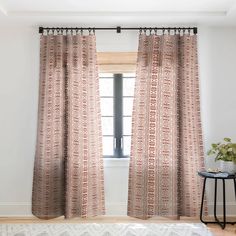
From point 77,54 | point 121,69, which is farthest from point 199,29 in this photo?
point 77,54

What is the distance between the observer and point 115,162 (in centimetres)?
379

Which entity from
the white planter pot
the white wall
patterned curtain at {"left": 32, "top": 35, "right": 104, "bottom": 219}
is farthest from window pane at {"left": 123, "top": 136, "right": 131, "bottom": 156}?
the white planter pot

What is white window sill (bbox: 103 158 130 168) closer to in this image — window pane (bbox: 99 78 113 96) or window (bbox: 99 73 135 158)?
window (bbox: 99 73 135 158)

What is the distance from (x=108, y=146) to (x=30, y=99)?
44.6 inches

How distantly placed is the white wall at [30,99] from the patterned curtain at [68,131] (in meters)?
0.19

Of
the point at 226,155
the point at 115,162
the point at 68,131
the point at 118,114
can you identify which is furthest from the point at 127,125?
the point at 226,155

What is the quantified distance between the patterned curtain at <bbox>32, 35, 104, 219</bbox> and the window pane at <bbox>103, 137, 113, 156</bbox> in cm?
28

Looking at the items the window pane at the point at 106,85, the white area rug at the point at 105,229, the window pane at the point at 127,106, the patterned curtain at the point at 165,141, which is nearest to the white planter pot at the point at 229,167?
the patterned curtain at the point at 165,141

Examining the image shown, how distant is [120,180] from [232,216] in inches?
56.2

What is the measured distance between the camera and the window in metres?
3.91

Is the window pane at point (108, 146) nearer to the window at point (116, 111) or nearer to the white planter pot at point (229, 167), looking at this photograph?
the window at point (116, 111)

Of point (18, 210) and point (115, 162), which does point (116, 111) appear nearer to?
point (115, 162)

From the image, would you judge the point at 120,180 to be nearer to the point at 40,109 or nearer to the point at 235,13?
the point at 40,109

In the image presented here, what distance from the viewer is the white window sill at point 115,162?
3783 mm
